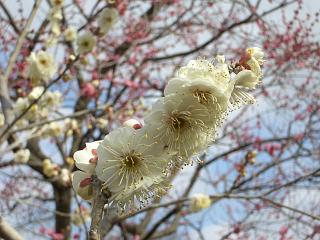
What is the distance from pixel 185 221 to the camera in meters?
7.33

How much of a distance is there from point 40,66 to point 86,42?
48cm

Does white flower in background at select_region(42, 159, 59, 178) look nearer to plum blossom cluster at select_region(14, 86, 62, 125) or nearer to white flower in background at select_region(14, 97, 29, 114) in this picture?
plum blossom cluster at select_region(14, 86, 62, 125)

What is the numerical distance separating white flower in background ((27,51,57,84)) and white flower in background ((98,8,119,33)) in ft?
2.18

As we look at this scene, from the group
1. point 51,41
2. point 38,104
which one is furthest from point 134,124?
point 51,41

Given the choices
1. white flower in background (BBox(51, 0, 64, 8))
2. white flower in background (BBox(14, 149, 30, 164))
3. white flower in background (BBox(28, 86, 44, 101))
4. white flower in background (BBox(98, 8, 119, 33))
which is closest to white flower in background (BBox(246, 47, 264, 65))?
white flower in background (BBox(28, 86, 44, 101))

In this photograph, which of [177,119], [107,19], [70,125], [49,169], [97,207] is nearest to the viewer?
[97,207]

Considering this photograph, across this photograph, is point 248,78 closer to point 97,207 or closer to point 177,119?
point 177,119

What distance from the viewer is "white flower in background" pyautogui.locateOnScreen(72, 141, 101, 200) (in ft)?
3.96

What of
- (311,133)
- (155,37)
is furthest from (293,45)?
(155,37)

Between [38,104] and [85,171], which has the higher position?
Answer: [38,104]

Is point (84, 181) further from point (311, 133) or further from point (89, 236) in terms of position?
point (311, 133)

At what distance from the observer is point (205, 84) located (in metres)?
1.12

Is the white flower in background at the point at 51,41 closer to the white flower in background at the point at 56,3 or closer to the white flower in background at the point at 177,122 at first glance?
the white flower in background at the point at 56,3

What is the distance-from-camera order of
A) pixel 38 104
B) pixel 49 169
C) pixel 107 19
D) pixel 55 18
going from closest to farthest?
pixel 55 18 → pixel 38 104 → pixel 107 19 → pixel 49 169
